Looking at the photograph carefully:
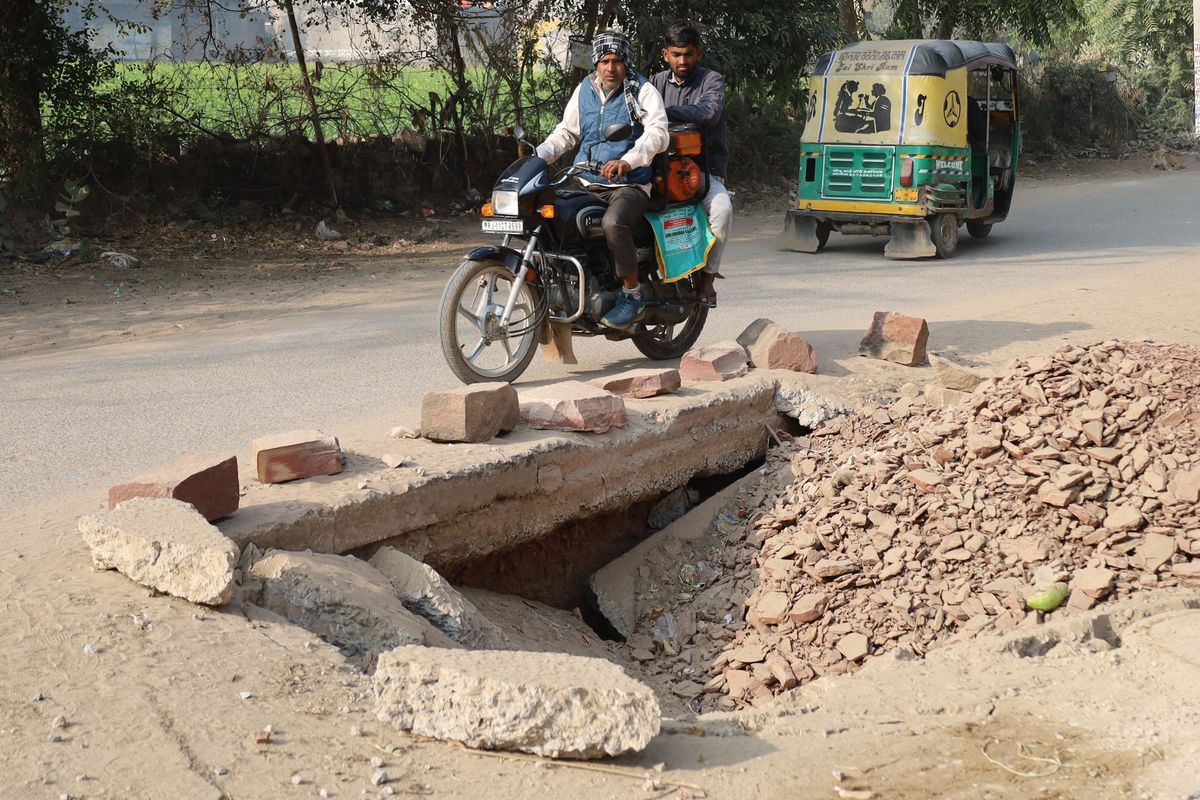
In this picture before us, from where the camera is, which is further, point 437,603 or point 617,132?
point 617,132

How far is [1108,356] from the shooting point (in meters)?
5.79

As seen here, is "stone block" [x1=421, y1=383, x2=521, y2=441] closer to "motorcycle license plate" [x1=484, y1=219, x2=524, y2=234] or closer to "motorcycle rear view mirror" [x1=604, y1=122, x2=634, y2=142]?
"motorcycle license plate" [x1=484, y1=219, x2=524, y2=234]

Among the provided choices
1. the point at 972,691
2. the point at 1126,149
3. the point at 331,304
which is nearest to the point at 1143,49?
the point at 1126,149

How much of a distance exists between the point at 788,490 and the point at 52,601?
11.1 ft

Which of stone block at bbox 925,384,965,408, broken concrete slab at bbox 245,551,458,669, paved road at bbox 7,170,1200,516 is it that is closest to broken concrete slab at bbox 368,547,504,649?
broken concrete slab at bbox 245,551,458,669

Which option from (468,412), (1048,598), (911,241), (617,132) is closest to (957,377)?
(1048,598)

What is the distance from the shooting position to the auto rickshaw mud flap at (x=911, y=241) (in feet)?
38.2

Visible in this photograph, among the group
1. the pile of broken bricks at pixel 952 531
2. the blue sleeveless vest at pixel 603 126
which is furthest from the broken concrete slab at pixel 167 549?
the blue sleeveless vest at pixel 603 126

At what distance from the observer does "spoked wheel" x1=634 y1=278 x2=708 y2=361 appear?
699 cm

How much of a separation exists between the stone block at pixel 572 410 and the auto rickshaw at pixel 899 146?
7227 millimetres

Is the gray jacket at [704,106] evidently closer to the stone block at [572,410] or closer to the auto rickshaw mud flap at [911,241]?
the stone block at [572,410]

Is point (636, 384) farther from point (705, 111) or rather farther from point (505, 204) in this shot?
point (705, 111)

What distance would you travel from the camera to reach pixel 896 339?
6.73 meters

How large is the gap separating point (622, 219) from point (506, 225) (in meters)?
0.60
